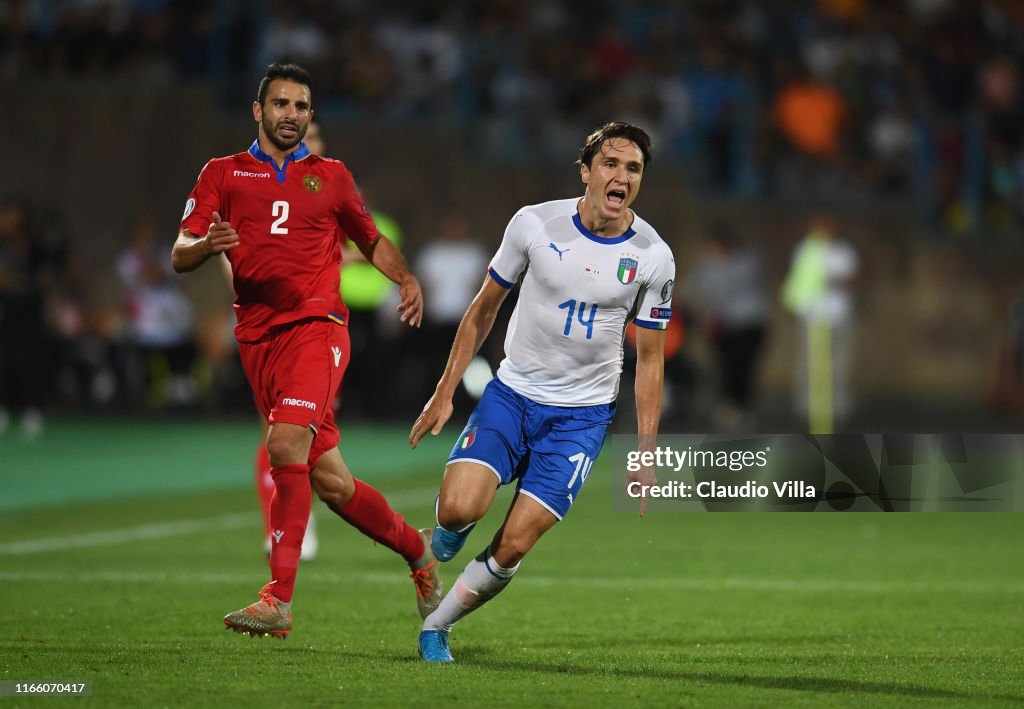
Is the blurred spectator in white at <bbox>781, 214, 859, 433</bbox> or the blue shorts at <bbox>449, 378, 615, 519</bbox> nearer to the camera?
the blue shorts at <bbox>449, 378, 615, 519</bbox>

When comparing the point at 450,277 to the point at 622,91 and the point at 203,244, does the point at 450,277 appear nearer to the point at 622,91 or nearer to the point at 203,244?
the point at 622,91

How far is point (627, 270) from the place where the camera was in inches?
290

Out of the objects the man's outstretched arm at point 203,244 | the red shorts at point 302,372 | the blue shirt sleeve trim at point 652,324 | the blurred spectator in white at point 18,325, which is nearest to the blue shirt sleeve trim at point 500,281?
the blue shirt sleeve trim at point 652,324

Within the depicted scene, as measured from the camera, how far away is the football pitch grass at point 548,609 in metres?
6.66

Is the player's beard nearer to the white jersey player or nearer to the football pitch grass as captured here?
the white jersey player

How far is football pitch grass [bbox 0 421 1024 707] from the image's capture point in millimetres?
6656

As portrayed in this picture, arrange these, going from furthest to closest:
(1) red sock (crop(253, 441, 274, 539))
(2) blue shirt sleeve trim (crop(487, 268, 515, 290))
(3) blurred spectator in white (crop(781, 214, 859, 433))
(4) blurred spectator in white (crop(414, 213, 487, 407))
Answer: (3) blurred spectator in white (crop(781, 214, 859, 433)), (4) blurred spectator in white (crop(414, 213, 487, 407)), (1) red sock (crop(253, 441, 274, 539)), (2) blue shirt sleeve trim (crop(487, 268, 515, 290))

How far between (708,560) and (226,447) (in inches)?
338

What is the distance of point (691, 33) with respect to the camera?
24.2m

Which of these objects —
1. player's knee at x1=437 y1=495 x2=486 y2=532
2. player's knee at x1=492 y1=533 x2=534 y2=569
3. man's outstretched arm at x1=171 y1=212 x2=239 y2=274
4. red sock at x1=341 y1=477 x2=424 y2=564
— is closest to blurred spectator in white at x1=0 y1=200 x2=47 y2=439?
red sock at x1=341 y1=477 x2=424 y2=564

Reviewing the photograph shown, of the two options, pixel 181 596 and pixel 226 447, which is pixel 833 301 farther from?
pixel 181 596

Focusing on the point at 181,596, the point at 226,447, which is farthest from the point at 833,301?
the point at 181,596

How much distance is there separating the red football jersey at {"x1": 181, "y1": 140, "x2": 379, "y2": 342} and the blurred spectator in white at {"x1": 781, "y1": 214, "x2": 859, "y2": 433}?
1320cm

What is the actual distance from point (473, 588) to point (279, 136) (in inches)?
88.0
